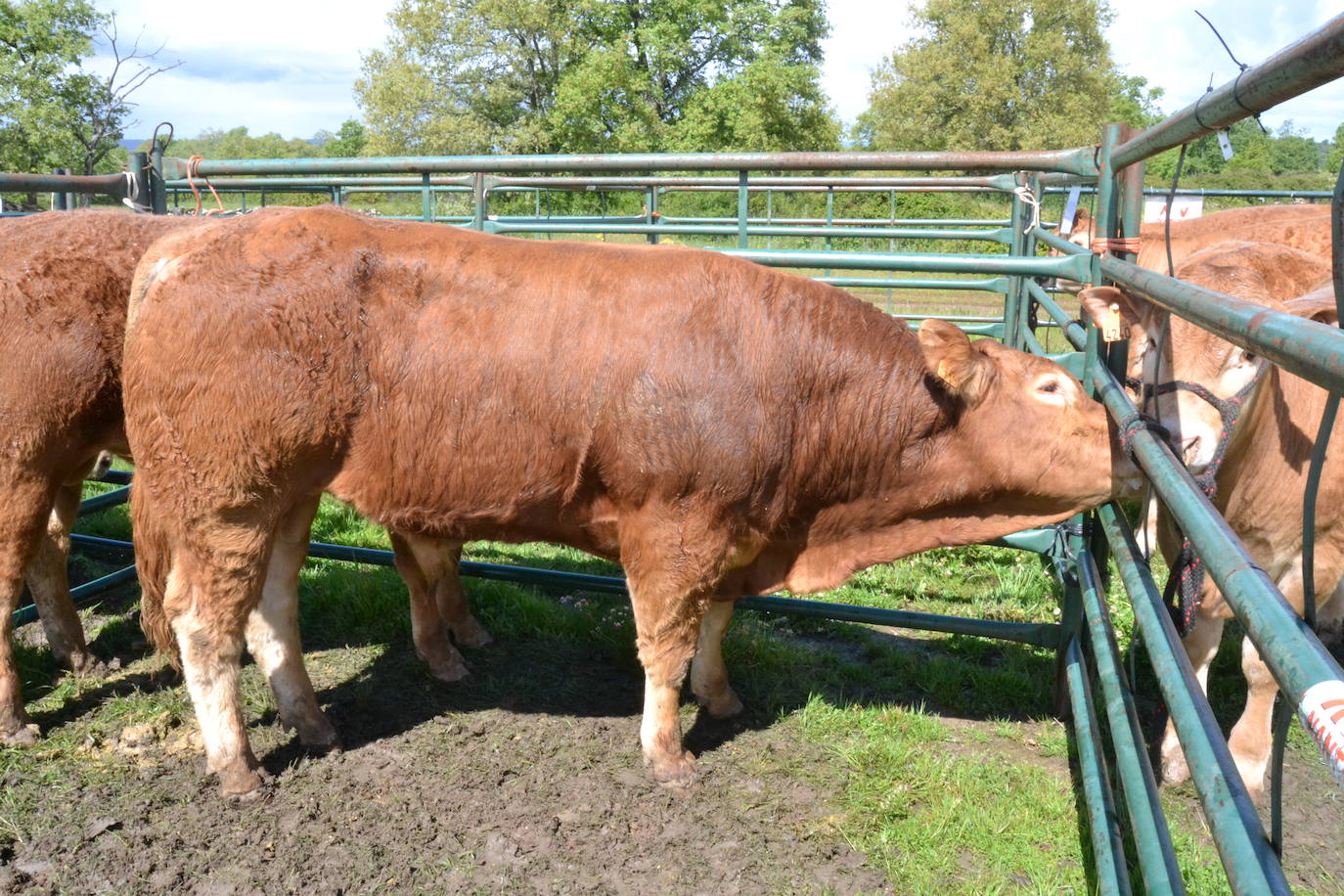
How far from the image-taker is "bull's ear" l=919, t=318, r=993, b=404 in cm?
312

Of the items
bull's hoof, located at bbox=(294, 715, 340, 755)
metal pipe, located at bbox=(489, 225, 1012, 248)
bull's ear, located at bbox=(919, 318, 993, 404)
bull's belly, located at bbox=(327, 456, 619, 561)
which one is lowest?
bull's hoof, located at bbox=(294, 715, 340, 755)

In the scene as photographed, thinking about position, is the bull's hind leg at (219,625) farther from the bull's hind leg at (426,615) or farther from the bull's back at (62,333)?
the bull's hind leg at (426,615)

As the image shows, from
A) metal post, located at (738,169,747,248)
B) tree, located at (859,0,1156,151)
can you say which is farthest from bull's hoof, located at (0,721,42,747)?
tree, located at (859,0,1156,151)

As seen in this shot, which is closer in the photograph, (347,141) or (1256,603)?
(1256,603)

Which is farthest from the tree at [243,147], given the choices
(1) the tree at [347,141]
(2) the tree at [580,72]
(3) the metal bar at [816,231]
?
(3) the metal bar at [816,231]

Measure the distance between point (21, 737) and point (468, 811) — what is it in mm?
1790

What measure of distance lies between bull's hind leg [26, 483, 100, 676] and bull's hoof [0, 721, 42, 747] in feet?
1.87

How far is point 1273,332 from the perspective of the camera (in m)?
1.08

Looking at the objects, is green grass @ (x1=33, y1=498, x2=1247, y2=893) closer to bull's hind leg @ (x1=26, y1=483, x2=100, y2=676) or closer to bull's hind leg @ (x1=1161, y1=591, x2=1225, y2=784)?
bull's hind leg @ (x1=26, y1=483, x2=100, y2=676)

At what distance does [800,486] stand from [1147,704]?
181 cm

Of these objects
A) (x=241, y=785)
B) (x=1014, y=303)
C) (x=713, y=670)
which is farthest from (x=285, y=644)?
(x=1014, y=303)

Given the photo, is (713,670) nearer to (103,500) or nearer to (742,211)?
(103,500)

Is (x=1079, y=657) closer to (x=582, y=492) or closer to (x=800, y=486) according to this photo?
(x=800, y=486)

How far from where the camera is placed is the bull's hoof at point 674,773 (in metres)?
3.40
